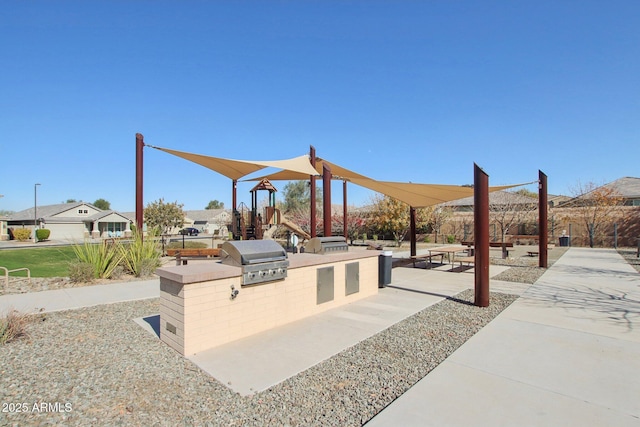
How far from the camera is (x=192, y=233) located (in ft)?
169

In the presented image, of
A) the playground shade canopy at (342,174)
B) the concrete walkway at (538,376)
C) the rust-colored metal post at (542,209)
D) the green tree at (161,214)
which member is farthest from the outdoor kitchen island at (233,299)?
the green tree at (161,214)

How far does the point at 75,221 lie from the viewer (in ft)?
129

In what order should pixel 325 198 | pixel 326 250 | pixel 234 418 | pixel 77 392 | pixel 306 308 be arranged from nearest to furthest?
1. pixel 234 418
2. pixel 77 392
3. pixel 306 308
4. pixel 326 250
5. pixel 325 198

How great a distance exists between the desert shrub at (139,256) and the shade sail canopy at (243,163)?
2.54 meters

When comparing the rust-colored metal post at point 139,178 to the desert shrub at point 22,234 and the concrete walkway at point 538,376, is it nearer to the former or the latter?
the concrete walkway at point 538,376

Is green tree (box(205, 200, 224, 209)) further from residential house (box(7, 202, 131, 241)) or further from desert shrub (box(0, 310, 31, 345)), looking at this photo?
desert shrub (box(0, 310, 31, 345))

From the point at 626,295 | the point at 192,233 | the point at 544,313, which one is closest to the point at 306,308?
the point at 544,313

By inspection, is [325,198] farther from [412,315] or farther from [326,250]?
[412,315]

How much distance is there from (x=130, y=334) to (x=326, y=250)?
127 inches

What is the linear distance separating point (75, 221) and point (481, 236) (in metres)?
46.3

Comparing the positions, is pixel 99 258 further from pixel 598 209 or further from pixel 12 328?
pixel 598 209

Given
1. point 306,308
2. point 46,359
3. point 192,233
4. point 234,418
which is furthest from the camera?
point 192,233

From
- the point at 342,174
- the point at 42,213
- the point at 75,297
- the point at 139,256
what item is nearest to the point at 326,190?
the point at 342,174

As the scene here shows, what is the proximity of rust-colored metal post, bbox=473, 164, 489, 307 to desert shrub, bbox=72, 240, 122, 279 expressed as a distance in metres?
8.58
